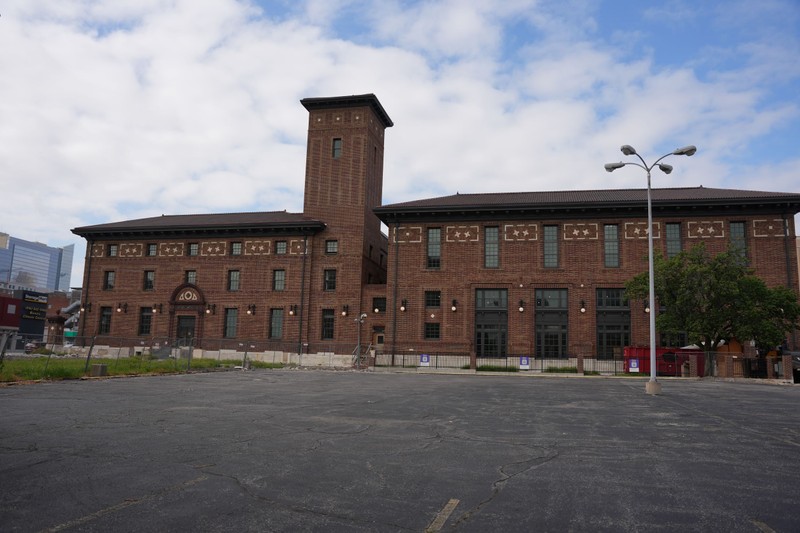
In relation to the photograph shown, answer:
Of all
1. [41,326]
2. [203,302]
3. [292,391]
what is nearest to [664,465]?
[292,391]

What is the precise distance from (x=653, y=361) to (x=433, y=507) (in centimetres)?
1772

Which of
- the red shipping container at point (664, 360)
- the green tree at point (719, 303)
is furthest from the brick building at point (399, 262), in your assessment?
the green tree at point (719, 303)

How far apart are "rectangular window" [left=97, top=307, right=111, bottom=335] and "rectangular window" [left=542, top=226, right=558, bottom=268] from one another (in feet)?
133

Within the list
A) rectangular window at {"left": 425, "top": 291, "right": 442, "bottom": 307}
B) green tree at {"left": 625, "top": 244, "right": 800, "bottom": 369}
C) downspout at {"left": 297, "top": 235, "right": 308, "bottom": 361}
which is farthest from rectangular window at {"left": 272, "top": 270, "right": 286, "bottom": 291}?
green tree at {"left": 625, "top": 244, "right": 800, "bottom": 369}

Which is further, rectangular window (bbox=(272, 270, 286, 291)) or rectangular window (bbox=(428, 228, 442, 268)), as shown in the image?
rectangular window (bbox=(272, 270, 286, 291))

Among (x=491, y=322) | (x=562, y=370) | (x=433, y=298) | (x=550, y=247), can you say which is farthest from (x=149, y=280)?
(x=562, y=370)

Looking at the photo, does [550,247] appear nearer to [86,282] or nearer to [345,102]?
[345,102]

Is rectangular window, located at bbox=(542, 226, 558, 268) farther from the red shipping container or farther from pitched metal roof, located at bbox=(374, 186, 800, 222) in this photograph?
the red shipping container

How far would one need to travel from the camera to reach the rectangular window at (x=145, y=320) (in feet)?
170

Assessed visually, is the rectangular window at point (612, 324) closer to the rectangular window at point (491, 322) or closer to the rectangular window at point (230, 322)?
the rectangular window at point (491, 322)

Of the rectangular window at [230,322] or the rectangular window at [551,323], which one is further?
the rectangular window at [230,322]

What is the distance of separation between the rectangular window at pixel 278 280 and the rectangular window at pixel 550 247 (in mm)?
22114

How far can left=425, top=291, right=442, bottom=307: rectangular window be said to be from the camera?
44406mm

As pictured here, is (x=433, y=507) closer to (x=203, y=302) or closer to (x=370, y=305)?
(x=370, y=305)
